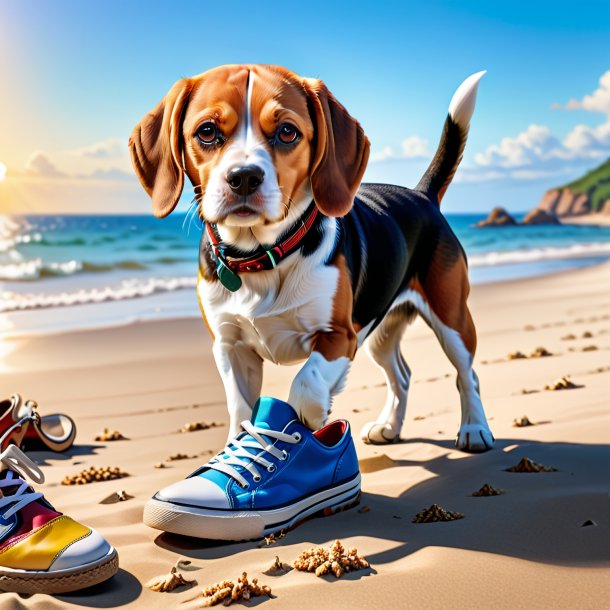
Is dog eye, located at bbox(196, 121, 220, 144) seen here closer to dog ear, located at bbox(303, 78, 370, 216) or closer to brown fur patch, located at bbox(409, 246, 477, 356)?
dog ear, located at bbox(303, 78, 370, 216)

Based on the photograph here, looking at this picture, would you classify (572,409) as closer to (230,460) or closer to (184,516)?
(230,460)

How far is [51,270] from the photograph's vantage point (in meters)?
16.3

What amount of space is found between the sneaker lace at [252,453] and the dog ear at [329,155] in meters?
0.77

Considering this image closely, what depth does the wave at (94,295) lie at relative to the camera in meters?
11.6

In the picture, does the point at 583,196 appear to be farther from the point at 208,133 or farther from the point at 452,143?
the point at 208,133

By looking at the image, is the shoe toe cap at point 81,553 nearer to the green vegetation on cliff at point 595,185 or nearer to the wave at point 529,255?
the wave at point 529,255

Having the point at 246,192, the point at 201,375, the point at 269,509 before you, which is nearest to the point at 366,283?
the point at 246,192

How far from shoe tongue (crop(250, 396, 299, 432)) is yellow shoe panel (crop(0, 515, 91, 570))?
65 centimetres

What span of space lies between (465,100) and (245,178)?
169 cm

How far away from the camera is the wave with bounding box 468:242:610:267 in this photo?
18.1m

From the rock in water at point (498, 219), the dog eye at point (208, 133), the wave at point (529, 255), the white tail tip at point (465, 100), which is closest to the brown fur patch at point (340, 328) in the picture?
the dog eye at point (208, 133)

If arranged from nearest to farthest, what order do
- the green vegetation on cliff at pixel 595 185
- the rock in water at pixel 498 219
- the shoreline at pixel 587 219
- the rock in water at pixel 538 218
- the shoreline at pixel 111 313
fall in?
1. the shoreline at pixel 111 313
2. the rock in water at pixel 498 219
3. the rock in water at pixel 538 218
4. the shoreline at pixel 587 219
5. the green vegetation on cliff at pixel 595 185

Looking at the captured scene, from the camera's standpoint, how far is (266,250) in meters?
2.83

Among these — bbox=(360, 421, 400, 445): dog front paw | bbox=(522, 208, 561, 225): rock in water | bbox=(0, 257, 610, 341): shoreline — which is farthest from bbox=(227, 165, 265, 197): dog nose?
bbox=(522, 208, 561, 225): rock in water
